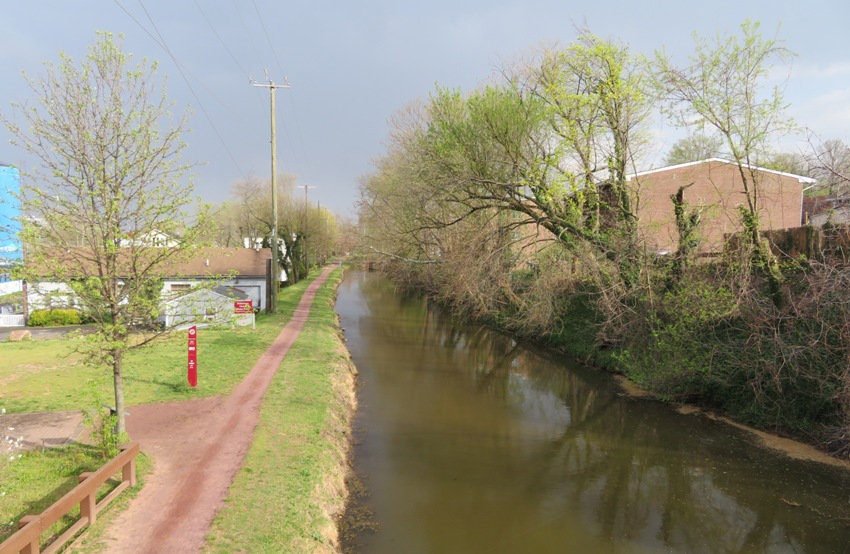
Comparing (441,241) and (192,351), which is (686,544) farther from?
(441,241)

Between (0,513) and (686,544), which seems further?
(686,544)

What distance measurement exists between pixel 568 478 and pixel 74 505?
833 cm

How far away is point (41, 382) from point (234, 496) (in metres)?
8.80

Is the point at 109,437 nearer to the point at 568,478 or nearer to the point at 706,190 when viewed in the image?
the point at 568,478

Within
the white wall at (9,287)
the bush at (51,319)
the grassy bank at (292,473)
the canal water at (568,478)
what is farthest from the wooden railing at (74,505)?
the white wall at (9,287)

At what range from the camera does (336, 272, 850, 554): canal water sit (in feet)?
25.9

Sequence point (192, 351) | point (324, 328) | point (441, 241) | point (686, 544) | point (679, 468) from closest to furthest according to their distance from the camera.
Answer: point (686, 544), point (679, 468), point (192, 351), point (324, 328), point (441, 241)

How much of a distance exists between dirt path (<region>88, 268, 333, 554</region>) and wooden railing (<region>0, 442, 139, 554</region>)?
298mm

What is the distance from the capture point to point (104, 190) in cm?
684

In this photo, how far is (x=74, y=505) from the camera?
5645mm

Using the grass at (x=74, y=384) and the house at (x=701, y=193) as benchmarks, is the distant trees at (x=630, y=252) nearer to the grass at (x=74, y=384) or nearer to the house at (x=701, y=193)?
the house at (x=701, y=193)

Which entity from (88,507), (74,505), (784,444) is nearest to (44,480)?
(88,507)

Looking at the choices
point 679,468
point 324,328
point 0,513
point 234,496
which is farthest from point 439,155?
point 0,513

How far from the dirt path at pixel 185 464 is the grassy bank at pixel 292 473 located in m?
0.25
